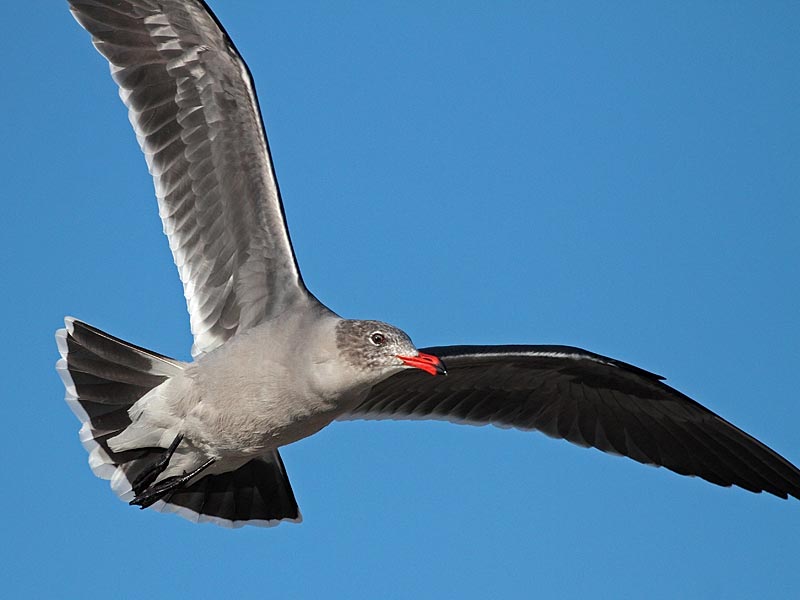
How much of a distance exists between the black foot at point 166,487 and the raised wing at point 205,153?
2.68 feet

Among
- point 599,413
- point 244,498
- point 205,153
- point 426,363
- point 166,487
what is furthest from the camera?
point 599,413

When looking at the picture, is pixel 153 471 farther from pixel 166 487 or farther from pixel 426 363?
pixel 426 363

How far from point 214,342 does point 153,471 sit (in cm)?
95

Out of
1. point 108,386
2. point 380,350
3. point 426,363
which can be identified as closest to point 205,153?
point 108,386

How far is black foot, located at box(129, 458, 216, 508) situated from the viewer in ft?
25.3

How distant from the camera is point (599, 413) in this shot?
9273 millimetres

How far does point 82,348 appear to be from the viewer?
788 cm

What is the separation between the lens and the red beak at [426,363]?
692 centimetres

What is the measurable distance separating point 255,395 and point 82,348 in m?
1.31

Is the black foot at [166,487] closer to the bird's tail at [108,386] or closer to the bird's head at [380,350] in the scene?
the bird's tail at [108,386]

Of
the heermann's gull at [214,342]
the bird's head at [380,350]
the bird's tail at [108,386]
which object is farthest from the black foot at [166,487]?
the bird's head at [380,350]

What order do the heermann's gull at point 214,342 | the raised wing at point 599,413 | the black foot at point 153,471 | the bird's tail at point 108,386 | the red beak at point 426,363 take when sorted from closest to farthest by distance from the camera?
the red beak at point 426,363 < the heermann's gull at point 214,342 < the black foot at point 153,471 < the bird's tail at point 108,386 < the raised wing at point 599,413

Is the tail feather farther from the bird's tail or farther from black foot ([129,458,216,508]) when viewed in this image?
black foot ([129,458,216,508])

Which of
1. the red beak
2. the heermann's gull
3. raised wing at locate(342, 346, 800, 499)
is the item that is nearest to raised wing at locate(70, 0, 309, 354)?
the heermann's gull
